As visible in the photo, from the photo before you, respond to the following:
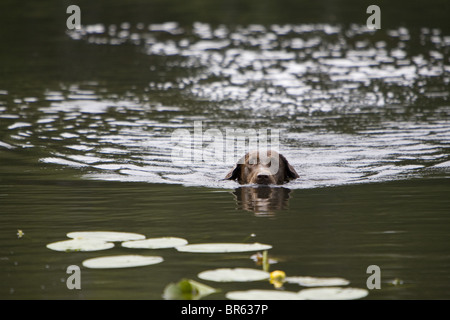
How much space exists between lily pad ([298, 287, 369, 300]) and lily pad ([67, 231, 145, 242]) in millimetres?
2299

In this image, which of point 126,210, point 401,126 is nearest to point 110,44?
point 401,126

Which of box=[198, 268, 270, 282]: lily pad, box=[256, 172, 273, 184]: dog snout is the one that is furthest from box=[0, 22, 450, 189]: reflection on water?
box=[198, 268, 270, 282]: lily pad

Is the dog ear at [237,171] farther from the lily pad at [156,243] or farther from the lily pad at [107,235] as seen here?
the lily pad at [156,243]

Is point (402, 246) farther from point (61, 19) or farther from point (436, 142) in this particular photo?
point (61, 19)

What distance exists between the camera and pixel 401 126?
16.8 meters

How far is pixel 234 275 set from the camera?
23.2 feet

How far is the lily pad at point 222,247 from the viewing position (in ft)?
26.0

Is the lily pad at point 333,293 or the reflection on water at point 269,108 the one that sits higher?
the reflection on water at point 269,108

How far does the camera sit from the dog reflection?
34.1ft

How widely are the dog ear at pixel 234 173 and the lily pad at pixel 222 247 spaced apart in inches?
174

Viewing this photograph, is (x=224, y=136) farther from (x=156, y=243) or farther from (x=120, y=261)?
(x=120, y=261)

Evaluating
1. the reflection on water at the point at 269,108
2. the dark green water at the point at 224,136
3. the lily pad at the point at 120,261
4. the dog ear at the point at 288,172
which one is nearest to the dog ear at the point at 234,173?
the reflection on water at the point at 269,108
